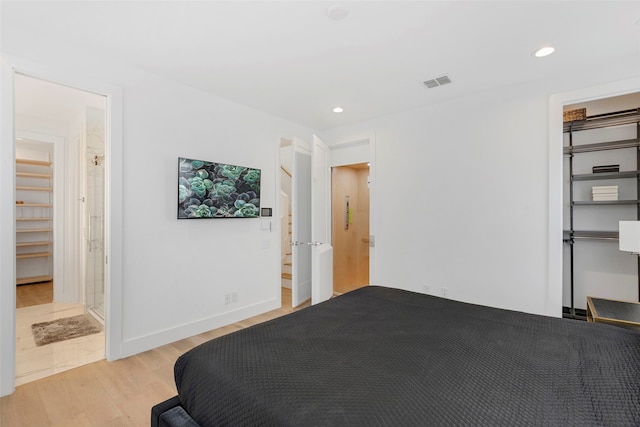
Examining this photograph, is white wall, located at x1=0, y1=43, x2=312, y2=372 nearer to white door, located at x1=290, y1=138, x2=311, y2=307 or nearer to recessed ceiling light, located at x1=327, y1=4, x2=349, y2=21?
white door, located at x1=290, y1=138, x2=311, y2=307

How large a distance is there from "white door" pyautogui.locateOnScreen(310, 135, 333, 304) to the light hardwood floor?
1684 mm

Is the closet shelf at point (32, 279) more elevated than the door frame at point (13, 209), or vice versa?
the door frame at point (13, 209)

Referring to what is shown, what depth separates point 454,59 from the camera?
2.58 metres

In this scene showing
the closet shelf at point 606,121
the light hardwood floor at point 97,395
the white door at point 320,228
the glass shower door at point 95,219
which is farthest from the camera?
the glass shower door at point 95,219

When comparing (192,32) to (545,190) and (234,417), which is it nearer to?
(234,417)

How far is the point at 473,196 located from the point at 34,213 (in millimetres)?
7336

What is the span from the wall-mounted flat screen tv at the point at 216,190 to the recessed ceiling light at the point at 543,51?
2983mm

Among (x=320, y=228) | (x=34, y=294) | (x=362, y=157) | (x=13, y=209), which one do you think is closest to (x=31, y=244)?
(x=34, y=294)

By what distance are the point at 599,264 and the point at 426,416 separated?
3.76 metres

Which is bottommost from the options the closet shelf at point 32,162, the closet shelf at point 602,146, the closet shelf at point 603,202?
the closet shelf at point 603,202

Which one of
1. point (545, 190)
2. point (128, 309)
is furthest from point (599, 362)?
point (128, 309)

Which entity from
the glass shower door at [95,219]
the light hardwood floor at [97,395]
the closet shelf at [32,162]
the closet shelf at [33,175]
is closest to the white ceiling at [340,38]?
the glass shower door at [95,219]

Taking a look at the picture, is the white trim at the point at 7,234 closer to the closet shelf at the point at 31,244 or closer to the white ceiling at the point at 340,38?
the white ceiling at the point at 340,38

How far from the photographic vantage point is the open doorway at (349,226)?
15.9 feet
